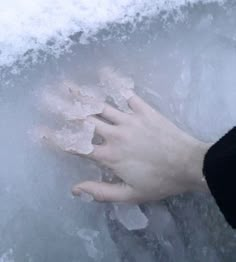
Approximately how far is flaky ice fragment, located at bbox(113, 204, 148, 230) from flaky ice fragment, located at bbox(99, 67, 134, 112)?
20cm

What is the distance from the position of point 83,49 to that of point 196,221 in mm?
433

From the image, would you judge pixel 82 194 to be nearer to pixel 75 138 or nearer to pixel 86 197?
pixel 86 197

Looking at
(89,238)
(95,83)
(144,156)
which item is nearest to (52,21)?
(95,83)

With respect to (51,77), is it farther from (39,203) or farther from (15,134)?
(39,203)

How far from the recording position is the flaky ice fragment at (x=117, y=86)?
101 cm

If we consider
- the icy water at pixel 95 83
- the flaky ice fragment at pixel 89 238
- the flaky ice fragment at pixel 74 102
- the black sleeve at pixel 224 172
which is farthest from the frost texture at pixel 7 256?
the black sleeve at pixel 224 172

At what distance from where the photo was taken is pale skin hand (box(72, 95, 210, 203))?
0.99 meters

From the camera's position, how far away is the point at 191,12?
3.68 feet

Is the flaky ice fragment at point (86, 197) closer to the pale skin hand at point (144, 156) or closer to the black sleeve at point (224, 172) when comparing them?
the pale skin hand at point (144, 156)

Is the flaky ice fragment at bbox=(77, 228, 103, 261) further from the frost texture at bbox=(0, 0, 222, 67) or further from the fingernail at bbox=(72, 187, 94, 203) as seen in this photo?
the frost texture at bbox=(0, 0, 222, 67)

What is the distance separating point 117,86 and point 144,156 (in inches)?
6.0

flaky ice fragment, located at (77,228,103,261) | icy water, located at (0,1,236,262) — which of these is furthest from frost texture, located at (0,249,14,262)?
flaky ice fragment, located at (77,228,103,261)

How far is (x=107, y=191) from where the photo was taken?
97 centimetres

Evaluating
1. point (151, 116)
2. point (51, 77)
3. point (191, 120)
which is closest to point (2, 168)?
point (51, 77)
